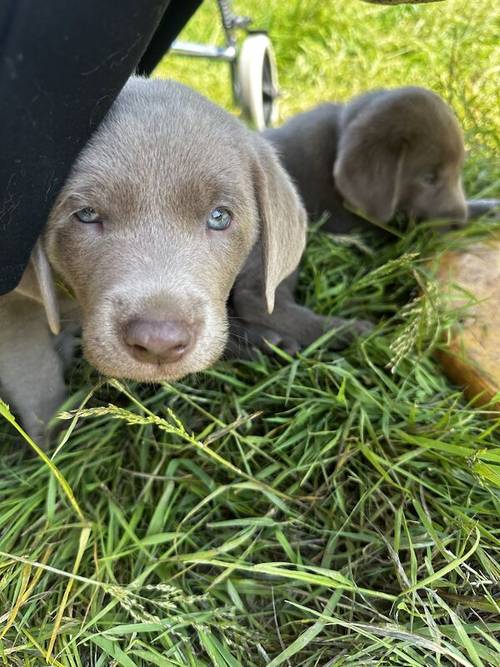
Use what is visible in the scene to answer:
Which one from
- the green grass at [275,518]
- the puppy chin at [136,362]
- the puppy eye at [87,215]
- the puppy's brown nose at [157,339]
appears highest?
the puppy eye at [87,215]

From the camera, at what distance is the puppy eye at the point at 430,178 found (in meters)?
3.47

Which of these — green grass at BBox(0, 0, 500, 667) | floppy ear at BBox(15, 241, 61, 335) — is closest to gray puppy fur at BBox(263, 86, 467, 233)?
green grass at BBox(0, 0, 500, 667)

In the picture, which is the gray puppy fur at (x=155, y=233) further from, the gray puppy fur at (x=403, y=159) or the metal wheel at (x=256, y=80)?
the metal wheel at (x=256, y=80)

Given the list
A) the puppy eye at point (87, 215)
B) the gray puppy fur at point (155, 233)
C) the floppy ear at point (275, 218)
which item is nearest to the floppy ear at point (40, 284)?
the gray puppy fur at point (155, 233)

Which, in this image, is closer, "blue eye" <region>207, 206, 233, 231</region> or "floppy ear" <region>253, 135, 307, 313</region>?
"blue eye" <region>207, 206, 233, 231</region>

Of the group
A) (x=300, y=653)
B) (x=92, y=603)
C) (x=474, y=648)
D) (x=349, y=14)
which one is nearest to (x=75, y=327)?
(x=92, y=603)

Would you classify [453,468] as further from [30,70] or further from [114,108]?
[30,70]

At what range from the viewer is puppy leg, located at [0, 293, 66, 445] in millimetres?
2385

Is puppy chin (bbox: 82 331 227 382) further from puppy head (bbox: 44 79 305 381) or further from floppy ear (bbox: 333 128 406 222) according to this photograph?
floppy ear (bbox: 333 128 406 222)

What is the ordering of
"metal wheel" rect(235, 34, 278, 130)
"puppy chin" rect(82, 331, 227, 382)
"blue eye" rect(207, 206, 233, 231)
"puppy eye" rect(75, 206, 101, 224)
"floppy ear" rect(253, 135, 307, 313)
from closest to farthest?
"puppy chin" rect(82, 331, 227, 382), "puppy eye" rect(75, 206, 101, 224), "blue eye" rect(207, 206, 233, 231), "floppy ear" rect(253, 135, 307, 313), "metal wheel" rect(235, 34, 278, 130)

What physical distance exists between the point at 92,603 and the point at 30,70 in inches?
63.3

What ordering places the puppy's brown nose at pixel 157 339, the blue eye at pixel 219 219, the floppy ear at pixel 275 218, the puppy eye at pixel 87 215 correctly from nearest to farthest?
the puppy's brown nose at pixel 157 339, the puppy eye at pixel 87 215, the blue eye at pixel 219 219, the floppy ear at pixel 275 218

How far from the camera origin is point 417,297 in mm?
3037

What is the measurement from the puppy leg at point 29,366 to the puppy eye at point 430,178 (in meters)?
2.15
